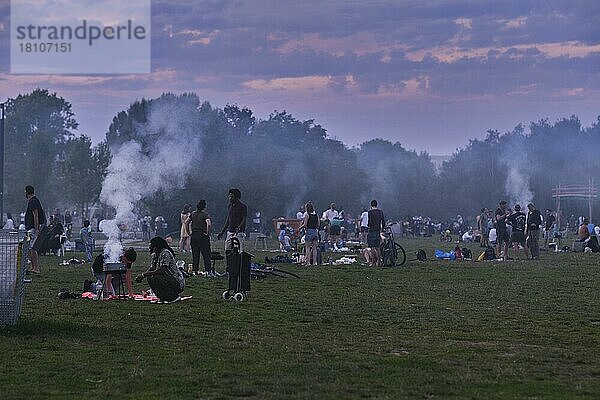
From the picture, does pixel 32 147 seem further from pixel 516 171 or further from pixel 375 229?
pixel 375 229

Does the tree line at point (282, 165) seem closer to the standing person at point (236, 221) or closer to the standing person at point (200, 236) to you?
the standing person at point (200, 236)

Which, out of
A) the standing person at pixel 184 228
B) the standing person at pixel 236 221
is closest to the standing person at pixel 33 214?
the standing person at pixel 236 221

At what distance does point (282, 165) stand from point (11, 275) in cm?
5826

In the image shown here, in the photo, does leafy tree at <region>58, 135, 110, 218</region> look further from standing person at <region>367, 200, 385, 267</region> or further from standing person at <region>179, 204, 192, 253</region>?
standing person at <region>367, 200, 385, 267</region>

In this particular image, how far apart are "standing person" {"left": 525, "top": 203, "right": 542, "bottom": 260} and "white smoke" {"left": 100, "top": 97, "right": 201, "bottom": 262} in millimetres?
18637

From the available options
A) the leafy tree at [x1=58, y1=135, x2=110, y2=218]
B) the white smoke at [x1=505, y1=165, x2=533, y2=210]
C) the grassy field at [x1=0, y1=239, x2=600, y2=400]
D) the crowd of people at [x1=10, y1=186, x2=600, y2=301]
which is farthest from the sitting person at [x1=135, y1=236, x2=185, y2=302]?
the white smoke at [x1=505, y1=165, x2=533, y2=210]

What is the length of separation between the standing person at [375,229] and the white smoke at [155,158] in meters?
17.6

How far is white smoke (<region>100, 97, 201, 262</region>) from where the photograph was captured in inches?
1970

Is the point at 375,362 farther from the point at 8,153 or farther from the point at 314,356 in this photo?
the point at 8,153

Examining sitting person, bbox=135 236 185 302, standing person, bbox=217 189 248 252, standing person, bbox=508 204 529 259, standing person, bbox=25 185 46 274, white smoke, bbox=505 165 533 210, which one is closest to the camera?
sitting person, bbox=135 236 185 302

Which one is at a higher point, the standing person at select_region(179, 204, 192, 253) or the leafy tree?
the leafy tree

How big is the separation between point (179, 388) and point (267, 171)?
58238 mm

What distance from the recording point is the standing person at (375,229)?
2880cm

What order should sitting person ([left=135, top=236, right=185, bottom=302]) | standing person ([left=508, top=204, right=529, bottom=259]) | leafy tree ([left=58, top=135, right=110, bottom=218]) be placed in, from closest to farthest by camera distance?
sitting person ([left=135, top=236, right=185, bottom=302])
standing person ([left=508, top=204, right=529, bottom=259])
leafy tree ([left=58, top=135, right=110, bottom=218])
